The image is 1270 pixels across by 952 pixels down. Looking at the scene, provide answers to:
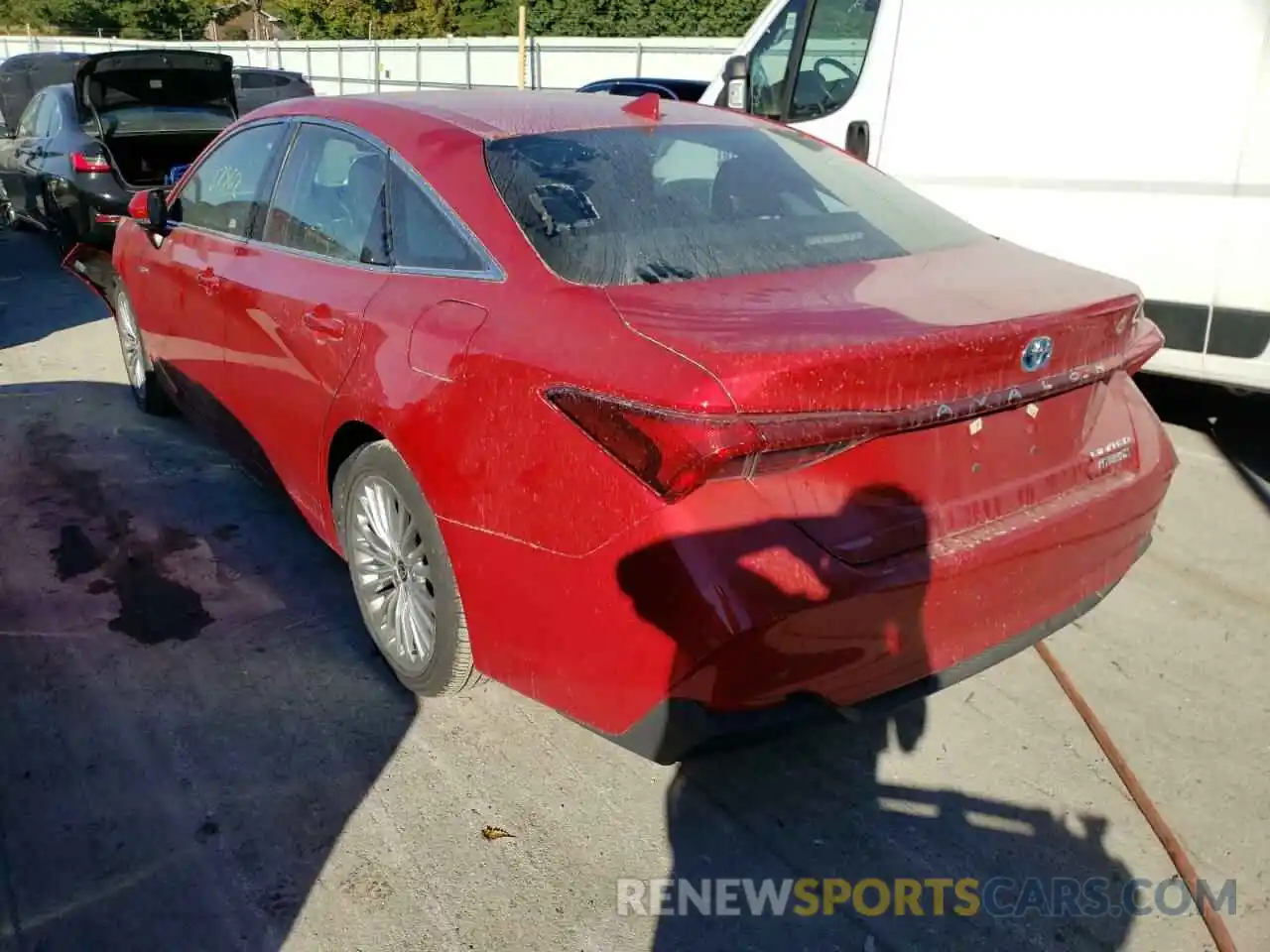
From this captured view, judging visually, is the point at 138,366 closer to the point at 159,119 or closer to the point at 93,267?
the point at 93,267

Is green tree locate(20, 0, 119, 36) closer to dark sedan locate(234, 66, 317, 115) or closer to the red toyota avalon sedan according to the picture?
dark sedan locate(234, 66, 317, 115)

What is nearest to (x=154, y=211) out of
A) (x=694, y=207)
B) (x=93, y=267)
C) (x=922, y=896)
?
(x=93, y=267)

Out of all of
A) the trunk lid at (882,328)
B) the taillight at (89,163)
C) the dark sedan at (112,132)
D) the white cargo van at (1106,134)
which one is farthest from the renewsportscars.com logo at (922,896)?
the taillight at (89,163)

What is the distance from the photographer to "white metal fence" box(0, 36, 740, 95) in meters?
21.3

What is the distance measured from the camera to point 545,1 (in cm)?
3750

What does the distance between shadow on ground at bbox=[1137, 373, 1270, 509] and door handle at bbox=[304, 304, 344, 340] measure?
3.93 meters

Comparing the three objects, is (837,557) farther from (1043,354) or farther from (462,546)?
(462,546)

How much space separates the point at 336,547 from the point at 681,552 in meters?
1.72

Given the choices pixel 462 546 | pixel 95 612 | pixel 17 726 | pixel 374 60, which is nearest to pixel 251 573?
pixel 95 612

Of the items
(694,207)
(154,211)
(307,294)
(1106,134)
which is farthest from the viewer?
(1106,134)

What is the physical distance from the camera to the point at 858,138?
19.6 feet

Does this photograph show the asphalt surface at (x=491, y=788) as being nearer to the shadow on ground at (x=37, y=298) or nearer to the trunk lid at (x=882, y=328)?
the trunk lid at (x=882, y=328)

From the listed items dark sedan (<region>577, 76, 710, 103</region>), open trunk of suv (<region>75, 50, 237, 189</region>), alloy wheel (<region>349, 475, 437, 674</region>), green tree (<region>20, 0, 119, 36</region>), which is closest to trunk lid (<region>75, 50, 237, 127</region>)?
open trunk of suv (<region>75, 50, 237, 189</region>)

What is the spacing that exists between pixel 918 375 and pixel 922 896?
3.93 feet
